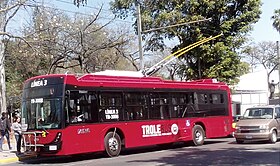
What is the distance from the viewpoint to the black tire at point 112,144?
1692cm

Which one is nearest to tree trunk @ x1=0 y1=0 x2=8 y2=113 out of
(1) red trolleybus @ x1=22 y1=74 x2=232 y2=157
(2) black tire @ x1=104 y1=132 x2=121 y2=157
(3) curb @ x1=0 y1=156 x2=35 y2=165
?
(1) red trolleybus @ x1=22 y1=74 x2=232 y2=157

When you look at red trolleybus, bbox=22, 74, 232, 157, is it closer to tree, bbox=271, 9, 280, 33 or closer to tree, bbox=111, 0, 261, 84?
tree, bbox=111, 0, 261, 84

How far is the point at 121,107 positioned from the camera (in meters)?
17.7

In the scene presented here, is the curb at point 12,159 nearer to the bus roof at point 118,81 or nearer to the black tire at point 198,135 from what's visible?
the bus roof at point 118,81

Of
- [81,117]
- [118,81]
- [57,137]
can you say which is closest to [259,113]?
[118,81]

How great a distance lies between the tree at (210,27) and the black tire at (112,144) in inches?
584

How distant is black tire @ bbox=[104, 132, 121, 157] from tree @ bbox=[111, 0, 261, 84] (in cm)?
1483

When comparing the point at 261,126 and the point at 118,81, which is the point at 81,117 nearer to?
the point at 118,81

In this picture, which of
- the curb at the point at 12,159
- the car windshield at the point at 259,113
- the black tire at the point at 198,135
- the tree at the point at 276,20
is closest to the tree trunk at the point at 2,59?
the curb at the point at 12,159

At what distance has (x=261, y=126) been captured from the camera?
62.2 feet

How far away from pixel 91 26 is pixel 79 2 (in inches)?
930

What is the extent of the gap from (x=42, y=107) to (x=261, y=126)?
29.7 ft

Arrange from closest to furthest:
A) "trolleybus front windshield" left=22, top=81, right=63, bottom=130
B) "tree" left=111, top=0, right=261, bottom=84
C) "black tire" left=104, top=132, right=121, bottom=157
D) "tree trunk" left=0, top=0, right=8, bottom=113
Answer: "trolleybus front windshield" left=22, top=81, right=63, bottom=130 → "black tire" left=104, top=132, right=121, bottom=157 → "tree trunk" left=0, top=0, right=8, bottom=113 → "tree" left=111, top=0, right=261, bottom=84

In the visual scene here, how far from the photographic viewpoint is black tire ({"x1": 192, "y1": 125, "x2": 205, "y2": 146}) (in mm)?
20797
